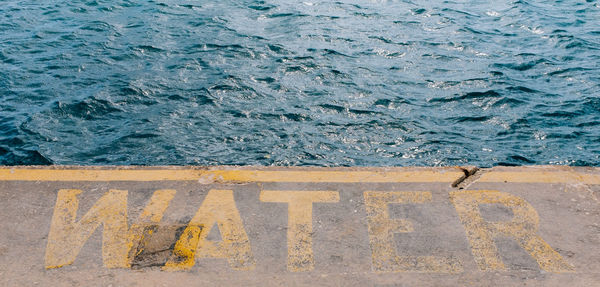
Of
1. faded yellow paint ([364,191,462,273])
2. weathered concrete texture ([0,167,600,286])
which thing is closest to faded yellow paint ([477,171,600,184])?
weathered concrete texture ([0,167,600,286])

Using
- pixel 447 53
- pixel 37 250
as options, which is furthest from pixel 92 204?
pixel 447 53

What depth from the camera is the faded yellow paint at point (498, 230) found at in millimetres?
3402

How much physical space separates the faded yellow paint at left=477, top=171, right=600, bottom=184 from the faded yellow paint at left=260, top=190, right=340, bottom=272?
1312 mm

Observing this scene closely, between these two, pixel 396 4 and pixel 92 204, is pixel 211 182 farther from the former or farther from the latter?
pixel 396 4

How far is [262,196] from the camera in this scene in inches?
159

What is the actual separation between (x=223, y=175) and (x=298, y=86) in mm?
2933

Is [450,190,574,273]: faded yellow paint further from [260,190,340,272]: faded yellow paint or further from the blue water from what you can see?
the blue water

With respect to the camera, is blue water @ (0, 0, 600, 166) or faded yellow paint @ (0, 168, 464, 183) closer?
faded yellow paint @ (0, 168, 464, 183)

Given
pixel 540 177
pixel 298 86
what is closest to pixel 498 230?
pixel 540 177

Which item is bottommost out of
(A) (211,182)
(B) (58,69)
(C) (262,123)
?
(B) (58,69)

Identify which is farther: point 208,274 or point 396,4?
point 396,4

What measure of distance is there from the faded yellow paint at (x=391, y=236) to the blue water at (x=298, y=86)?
1184 millimetres

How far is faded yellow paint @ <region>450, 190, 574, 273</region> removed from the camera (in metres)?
3.40

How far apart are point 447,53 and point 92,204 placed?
604cm
